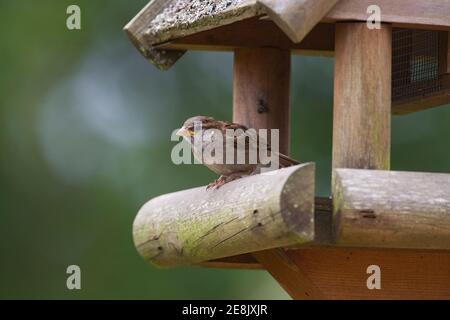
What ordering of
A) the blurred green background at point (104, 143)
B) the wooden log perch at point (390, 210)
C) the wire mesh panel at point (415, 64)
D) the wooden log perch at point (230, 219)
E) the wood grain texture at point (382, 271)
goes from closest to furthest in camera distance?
the wooden log perch at point (230, 219) → the wooden log perch at point (390, 210) → the wood grain texture at point (382, 271) → the wire mesh panel at point (415, 64) → the blurred green background at point (104, 143)

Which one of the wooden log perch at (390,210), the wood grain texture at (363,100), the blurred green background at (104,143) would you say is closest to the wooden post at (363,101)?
the wood grain texture at (363,100)

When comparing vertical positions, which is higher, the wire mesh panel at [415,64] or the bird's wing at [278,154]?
the wire mesh panel at [415,64]

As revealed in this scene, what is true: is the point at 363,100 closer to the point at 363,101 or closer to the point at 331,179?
the point at 363,101

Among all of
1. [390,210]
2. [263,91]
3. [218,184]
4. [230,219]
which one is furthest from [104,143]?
[390,210]

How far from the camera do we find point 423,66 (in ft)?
19.5

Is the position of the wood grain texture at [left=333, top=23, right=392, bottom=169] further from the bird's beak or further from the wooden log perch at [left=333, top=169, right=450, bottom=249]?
the bird's beak

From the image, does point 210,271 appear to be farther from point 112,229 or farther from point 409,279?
point 409,279

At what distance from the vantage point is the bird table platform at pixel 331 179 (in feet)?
15.9

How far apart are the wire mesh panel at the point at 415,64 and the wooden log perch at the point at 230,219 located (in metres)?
1.09

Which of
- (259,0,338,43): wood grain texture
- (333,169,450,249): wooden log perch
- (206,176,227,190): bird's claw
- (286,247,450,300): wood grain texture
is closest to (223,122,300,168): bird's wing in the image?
(206,176,227,190): bird's claw

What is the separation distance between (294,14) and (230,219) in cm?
79

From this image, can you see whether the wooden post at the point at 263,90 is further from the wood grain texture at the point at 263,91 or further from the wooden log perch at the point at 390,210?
the wooden log perch at the point at 390,210

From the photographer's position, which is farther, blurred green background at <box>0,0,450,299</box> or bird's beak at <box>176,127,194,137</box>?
blurred green background at <box>0,0,450,299</box>

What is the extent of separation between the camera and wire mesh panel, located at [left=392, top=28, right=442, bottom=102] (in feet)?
19.1
